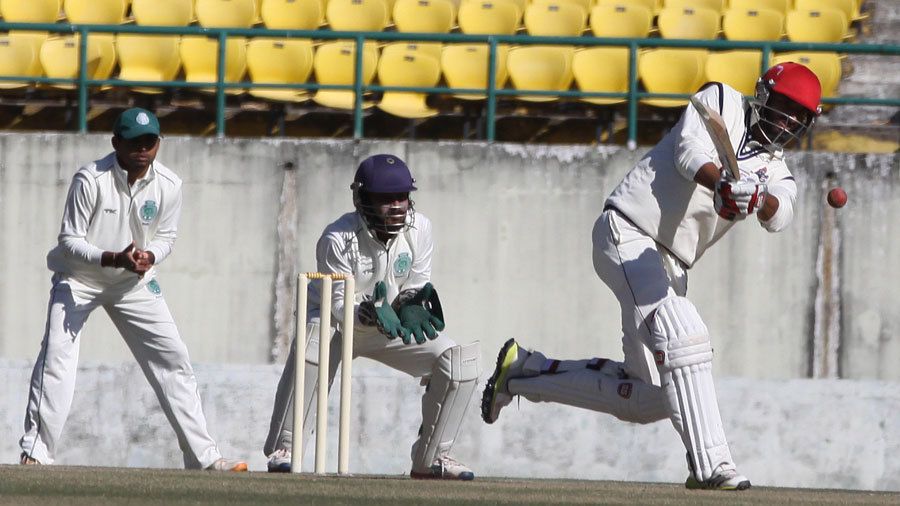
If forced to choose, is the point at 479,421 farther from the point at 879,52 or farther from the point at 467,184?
the point at 879,52

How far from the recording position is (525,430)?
10.2m

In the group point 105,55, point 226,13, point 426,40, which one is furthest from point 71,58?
point 426,40

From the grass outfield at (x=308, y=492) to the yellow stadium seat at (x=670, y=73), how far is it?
17.8 feet

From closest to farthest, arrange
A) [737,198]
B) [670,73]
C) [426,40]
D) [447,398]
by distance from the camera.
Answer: [737,198], [447,398], [426,40], [670,73]

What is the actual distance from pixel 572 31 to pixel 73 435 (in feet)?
16.2

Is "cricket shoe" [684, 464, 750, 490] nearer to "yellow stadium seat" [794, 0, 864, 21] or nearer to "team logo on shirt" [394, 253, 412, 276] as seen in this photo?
"team logo on shirt" [394, 253, 412, 276]

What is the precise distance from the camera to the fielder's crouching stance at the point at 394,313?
7562 mm

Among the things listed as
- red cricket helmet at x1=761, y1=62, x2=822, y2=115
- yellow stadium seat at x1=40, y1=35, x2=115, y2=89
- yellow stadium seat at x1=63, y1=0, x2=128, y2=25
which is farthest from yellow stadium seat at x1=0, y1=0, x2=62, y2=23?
red cricket helmet at x1=761, y1=62, x2=822, y2=115

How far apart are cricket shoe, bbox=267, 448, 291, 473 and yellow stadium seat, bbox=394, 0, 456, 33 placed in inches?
222

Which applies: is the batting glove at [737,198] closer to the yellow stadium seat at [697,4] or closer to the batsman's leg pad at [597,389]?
the batsman's leg pad at [597,389]

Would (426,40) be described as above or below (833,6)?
below

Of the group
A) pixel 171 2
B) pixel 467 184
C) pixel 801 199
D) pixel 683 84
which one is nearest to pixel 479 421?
pixel 467 184

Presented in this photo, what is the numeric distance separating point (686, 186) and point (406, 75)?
17.0ft

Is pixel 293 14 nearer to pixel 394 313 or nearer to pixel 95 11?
pixel 95 11
